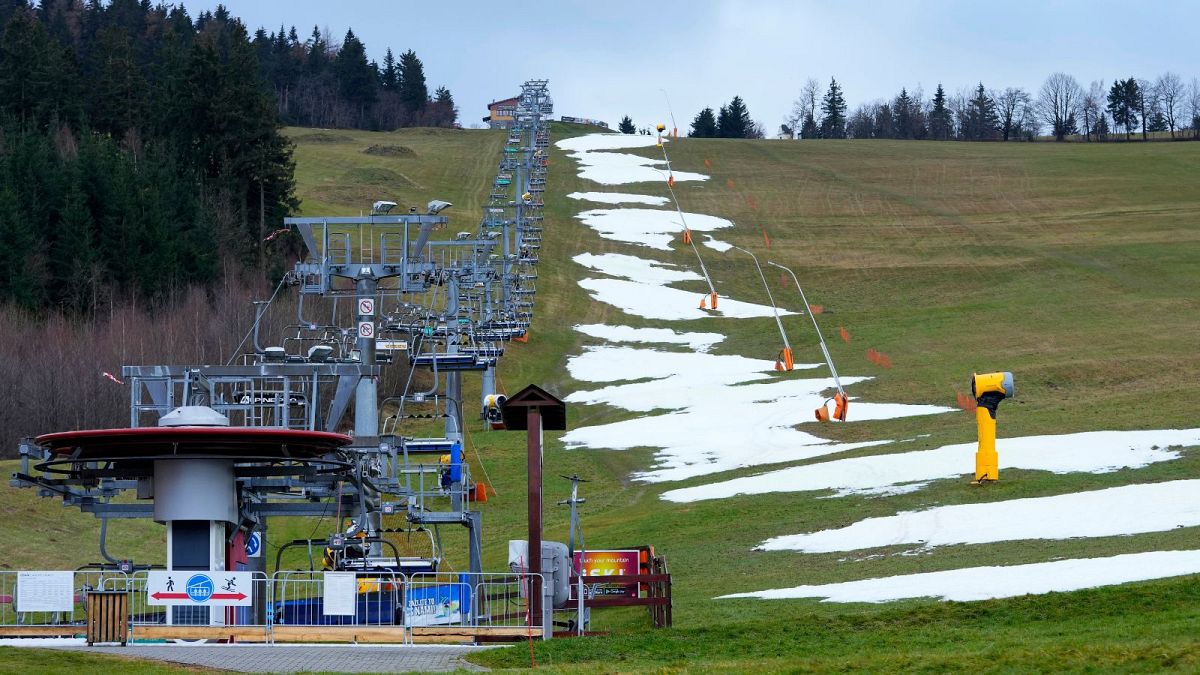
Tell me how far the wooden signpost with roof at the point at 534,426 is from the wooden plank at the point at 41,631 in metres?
7.35

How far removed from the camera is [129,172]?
9906 centimetres

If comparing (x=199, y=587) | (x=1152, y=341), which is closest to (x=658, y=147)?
(x=1152, y=341)

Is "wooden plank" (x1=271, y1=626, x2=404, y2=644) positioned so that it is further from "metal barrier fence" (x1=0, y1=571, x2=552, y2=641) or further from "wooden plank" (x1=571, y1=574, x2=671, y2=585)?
"wooden plank" (x1=571, y1=574, x2=671, y2=585)

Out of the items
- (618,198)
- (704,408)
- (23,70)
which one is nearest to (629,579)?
(704,408)

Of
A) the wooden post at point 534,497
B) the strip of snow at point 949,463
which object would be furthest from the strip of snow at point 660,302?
the wooden post at point 534,497

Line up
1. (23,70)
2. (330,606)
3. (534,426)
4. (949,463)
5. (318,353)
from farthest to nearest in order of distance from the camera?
(23,70) → (949,463) → (318,353) → (534,426) → (330,606)

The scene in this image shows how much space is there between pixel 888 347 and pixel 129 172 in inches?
2013

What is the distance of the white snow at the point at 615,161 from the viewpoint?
131500 millimetres

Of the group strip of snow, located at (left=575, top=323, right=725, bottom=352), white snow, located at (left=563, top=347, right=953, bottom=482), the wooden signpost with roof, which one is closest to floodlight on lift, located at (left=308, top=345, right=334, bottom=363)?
the wooden signpost with roof

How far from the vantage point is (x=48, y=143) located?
325 feet

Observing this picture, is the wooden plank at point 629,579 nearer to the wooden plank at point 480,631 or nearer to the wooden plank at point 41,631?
the wooden plank at point 480,631

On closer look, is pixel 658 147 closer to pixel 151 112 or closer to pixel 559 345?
pixel 151 112

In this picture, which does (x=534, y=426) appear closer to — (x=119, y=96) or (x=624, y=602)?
(x=624, y=602)

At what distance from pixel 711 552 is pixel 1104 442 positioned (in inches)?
532
